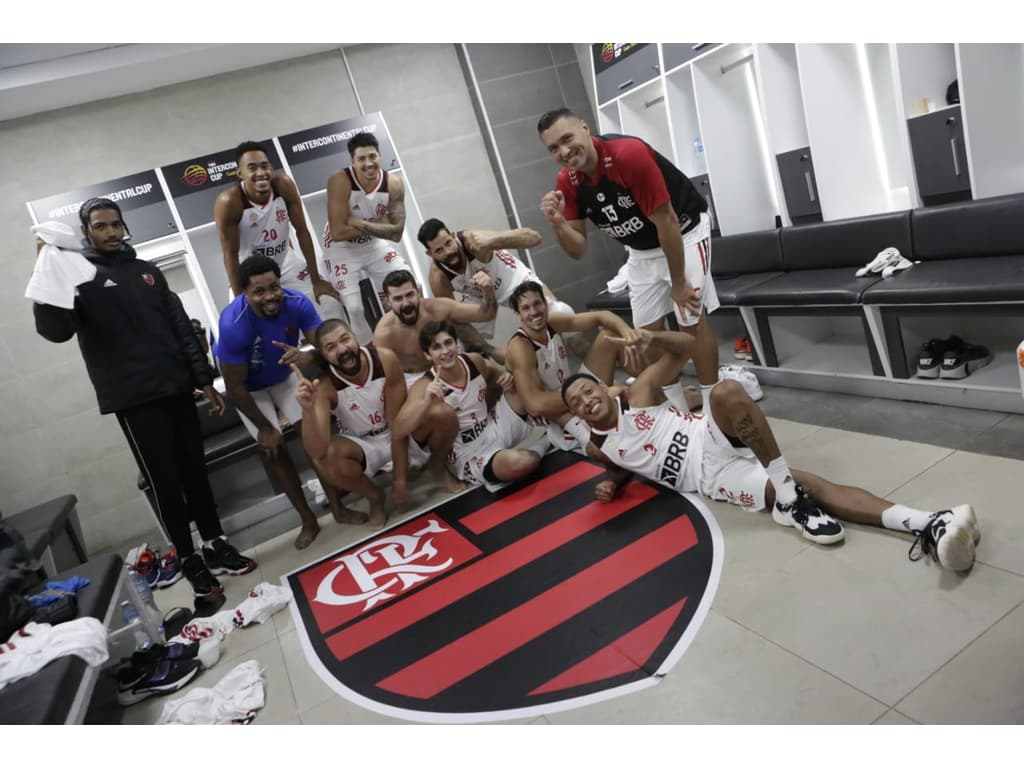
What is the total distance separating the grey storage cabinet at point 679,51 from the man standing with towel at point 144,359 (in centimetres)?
371

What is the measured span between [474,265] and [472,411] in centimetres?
88

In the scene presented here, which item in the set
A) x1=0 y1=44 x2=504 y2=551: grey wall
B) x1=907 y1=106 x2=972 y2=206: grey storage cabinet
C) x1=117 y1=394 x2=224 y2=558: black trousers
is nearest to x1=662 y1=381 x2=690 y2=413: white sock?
x1=907 y1=106 x2=972 y2=206: grey storage cabinet

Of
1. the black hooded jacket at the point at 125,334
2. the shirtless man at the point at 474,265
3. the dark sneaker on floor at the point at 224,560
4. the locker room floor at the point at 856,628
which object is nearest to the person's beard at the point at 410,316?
the shirtless man at the point at 474,265

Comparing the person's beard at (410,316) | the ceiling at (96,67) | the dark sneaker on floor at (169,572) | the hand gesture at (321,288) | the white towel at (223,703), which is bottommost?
the dark sneaker on floor at (169,572)

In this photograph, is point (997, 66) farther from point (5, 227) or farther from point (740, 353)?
point (5, 227)

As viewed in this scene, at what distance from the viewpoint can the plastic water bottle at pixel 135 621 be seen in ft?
9.16

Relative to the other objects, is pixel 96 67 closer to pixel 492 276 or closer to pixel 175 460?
pixel 175 460

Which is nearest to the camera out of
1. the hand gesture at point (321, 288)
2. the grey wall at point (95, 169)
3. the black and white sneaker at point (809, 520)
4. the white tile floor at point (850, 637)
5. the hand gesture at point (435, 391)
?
the white tile floor at point (850, 637)

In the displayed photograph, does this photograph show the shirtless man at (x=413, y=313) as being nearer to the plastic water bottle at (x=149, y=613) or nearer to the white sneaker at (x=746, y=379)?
the white sneaker at (x=746, y=379)

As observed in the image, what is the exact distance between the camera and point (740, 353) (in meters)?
4.41

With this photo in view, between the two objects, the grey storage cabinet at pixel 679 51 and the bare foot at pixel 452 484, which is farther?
the grey storage cabinet at pixel 679 51

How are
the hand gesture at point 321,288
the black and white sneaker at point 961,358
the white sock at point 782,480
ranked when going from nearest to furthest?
the white sock at point 782,480
the black and white sneaker at point 961,358
the hand gesture at point 321,288

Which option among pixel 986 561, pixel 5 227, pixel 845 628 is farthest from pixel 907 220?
pixel 5 227
